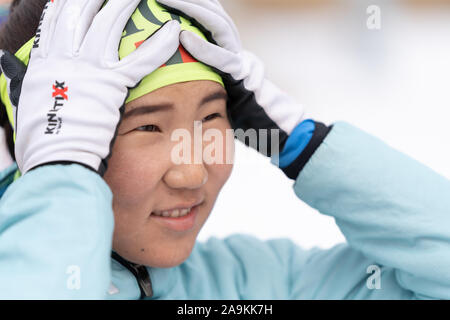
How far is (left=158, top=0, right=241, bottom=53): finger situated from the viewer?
0.91 metres

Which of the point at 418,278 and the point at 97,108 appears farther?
the point at 418,278

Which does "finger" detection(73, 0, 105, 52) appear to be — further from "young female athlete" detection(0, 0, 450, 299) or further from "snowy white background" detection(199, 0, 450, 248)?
"snowy white background" detection(199, 0, 450, 248)

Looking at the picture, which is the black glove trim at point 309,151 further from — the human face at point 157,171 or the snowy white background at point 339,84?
the snowy white background at point 339,84

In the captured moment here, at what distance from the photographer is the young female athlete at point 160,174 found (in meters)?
0.75

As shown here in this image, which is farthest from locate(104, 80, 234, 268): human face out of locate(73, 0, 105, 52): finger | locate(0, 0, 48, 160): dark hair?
locate(0, 0, 48, 160): dark hair

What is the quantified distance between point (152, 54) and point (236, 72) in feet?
0.59

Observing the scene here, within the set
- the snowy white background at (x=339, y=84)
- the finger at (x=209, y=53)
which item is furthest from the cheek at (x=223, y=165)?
the snowy white background at (x=339, y=84)

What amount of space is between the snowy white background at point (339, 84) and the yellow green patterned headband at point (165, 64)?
810mm

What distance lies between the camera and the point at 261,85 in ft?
3.51
